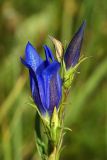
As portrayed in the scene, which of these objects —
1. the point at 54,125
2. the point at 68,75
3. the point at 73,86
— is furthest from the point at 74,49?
the point at 73,86

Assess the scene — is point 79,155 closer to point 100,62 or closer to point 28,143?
point 28,143

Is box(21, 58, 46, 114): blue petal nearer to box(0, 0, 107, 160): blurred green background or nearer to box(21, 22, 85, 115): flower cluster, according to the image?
box(21, 22, 85, 115): flower cluster

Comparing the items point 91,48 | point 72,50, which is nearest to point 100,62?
point 91,48

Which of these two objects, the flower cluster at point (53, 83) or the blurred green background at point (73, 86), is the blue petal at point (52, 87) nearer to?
the flower cluster at point (53, 83)

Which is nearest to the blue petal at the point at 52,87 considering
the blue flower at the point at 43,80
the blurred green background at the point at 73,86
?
the blue flower at the point at 43,80

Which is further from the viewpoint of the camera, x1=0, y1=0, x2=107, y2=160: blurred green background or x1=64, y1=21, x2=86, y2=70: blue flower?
x1=0, y1=0, x2=107, y2=160: blurred green background

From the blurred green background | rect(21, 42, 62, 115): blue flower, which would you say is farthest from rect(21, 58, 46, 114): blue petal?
the blurred green background

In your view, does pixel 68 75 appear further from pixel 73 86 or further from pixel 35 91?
pixel 73 86

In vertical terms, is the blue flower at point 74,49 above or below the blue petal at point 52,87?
above

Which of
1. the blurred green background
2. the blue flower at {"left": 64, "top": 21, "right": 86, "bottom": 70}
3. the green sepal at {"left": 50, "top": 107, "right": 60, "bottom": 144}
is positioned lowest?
the blurred green background
